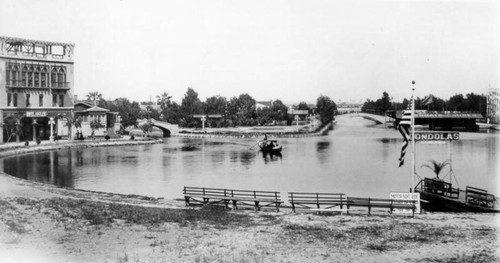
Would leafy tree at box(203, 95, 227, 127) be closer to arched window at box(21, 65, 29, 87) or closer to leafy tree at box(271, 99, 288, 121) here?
leafy tree at box(271, 99, 288, 121)

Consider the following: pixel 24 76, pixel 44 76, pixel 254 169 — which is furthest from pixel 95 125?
pixel 254 169

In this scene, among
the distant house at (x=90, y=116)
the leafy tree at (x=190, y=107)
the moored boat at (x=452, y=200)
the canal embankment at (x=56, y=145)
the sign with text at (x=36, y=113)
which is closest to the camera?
the moored boat at (x=452, y=200)

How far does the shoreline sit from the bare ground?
36 millimetres

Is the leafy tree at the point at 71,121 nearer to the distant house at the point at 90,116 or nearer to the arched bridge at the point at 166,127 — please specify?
the distant house at the point at 90,116

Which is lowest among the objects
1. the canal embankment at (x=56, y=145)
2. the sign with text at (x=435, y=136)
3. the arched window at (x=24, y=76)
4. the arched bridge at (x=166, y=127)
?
the canal embankment at (x=56, y=145)

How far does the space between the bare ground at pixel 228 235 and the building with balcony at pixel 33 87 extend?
51.1 meters

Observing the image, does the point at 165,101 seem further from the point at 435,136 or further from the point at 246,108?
the point at 435,136

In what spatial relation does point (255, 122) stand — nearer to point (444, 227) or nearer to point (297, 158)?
point (297, 158)

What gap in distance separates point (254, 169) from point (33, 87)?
40.3 metres

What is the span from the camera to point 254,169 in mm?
56312

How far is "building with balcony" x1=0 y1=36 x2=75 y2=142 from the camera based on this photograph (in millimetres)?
71500

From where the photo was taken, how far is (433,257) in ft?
56.0

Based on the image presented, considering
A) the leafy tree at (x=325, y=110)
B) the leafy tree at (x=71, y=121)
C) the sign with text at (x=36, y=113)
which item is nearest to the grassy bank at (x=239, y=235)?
the sign with text at (x=36, y=113)

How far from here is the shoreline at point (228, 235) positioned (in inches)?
672
